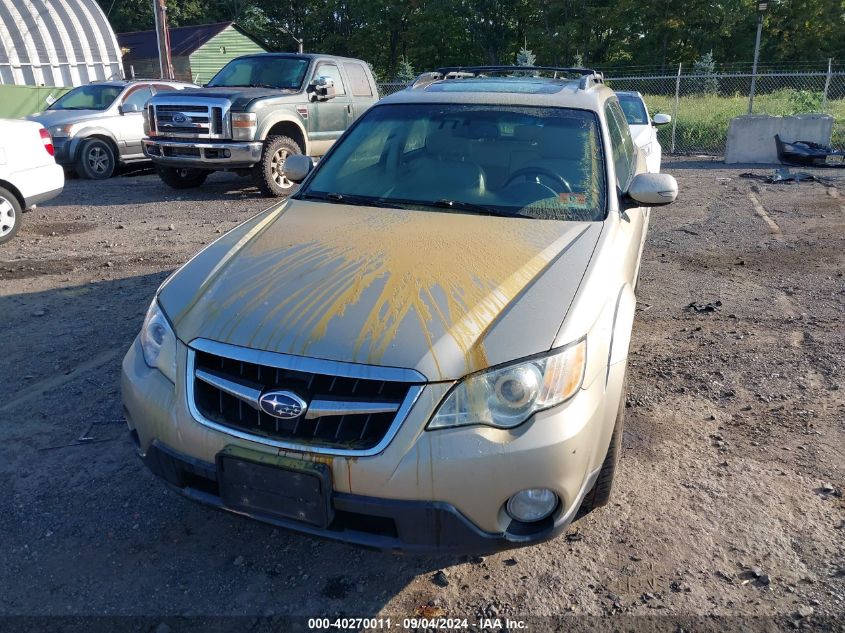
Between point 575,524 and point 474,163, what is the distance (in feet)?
6.32

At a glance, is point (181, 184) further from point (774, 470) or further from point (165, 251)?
point (774, 470)

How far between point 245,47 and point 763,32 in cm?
2987

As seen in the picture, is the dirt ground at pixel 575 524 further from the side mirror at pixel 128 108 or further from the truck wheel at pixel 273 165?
the side mirror at pixel 128 108

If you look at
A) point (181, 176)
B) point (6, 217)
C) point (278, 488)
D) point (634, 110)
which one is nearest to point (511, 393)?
point (278, 488)

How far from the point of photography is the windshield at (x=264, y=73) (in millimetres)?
11062

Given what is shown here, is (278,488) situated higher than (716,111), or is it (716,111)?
(278,488)

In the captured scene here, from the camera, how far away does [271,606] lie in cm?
260

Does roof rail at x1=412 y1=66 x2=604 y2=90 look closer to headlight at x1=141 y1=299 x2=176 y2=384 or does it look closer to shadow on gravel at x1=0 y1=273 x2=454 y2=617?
headlight at x1=141 y1=299 x2=176 y2=384

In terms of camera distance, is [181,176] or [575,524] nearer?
[575,524]

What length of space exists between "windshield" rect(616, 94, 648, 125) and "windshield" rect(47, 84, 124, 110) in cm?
883

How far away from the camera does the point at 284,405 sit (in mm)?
2307

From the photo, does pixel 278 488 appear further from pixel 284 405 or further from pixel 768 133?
pixel 768 133

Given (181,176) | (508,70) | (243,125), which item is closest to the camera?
(508,70)

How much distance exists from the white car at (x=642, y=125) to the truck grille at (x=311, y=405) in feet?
25.0
